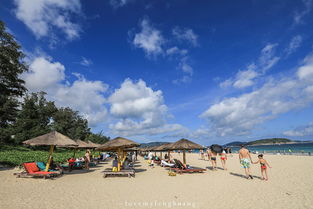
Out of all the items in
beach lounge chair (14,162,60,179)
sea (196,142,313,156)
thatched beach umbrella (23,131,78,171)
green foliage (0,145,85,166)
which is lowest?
beach lounge chair (14,162,60,179)

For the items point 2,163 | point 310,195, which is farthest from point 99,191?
point 2,163

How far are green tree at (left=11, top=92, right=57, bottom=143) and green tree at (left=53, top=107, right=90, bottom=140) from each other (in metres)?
3.66

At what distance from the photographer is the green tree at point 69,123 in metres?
45.1

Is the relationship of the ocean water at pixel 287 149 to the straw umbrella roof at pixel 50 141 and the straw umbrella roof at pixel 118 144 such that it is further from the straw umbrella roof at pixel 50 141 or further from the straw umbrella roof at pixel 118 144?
the straw umbrella roof at pixel 50 141

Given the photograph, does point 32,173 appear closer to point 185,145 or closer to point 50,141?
point 50,141

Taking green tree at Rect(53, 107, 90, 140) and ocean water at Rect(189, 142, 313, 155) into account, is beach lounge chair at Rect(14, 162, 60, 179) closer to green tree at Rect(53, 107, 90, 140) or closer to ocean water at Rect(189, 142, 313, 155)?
ocean water at Rect(189, 142, 313, 155)

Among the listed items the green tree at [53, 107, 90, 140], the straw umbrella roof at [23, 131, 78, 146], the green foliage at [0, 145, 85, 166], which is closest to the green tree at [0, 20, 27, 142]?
the green foliage at [0, 145, 85, 166]

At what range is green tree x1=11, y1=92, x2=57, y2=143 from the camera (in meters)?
33.3

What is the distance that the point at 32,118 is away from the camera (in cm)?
3659

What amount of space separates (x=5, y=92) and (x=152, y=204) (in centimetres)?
1843

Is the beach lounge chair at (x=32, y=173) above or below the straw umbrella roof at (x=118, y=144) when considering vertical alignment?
below

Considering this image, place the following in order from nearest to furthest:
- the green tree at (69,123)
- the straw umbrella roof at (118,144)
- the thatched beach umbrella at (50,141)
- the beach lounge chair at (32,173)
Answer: the beach lounge chair at (32,173), the thatched beach umbrella at (50,141), the straw umbrella roof at (118,144), the green tree at (69,123)

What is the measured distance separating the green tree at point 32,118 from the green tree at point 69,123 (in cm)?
366

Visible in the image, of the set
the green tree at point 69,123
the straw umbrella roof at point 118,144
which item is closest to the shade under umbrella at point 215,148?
the straw umbrella roof at point 118,144
